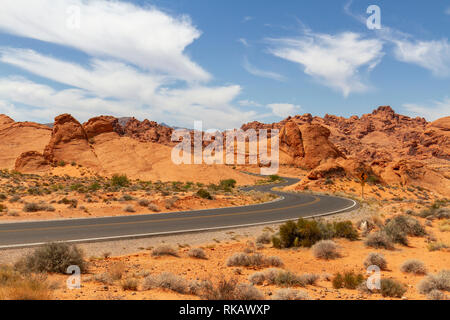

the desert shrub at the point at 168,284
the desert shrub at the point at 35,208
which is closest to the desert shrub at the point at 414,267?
the desert shrub at the point at 168,284

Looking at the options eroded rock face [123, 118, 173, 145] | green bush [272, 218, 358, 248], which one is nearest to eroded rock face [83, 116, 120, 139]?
eroded rock face [123, 118, 173, 145]

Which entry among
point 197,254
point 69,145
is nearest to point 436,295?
point 197,254

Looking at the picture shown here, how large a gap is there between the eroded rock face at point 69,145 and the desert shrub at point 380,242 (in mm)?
56951

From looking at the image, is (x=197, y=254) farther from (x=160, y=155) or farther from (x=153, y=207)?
(x=160, y=155)

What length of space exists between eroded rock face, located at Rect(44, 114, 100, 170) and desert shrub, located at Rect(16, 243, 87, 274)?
56.2 metres

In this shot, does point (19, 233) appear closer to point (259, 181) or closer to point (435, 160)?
point (259, 181)

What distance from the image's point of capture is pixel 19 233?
13820 millimetres

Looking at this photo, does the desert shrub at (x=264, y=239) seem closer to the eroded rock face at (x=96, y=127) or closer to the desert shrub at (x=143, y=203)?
the desert shrub at (x=143, y=203)

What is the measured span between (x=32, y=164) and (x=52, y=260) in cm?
6077

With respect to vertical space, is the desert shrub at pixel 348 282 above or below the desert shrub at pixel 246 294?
below

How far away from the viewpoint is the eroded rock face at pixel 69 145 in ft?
204

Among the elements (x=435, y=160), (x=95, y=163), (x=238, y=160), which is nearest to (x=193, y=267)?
(x=95, y=163)
